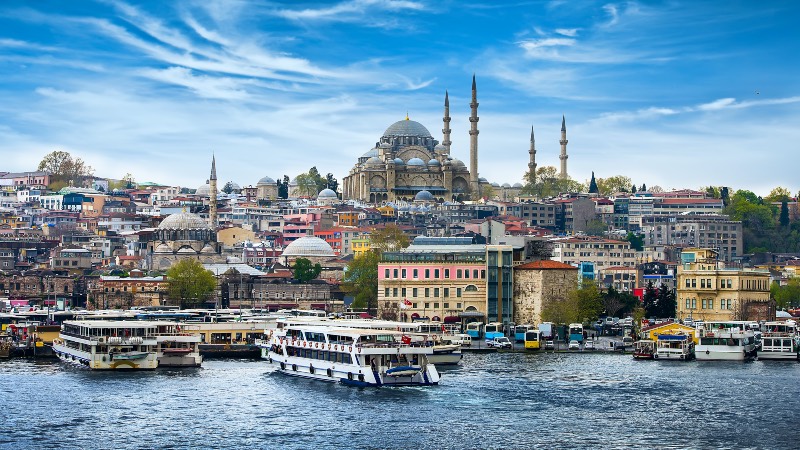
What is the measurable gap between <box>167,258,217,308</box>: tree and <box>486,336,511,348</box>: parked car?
87.1 feet

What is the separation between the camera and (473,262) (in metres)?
81.4

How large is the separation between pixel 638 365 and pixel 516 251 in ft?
70.2

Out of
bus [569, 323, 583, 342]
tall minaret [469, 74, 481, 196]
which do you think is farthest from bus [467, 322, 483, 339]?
tall minaret [469, 74, 481, 196]

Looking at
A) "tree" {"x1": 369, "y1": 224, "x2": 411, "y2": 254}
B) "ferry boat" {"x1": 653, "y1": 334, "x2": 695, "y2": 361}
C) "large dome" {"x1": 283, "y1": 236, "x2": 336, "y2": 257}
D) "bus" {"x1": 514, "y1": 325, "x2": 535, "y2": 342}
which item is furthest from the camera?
"large dome" {"x1": 283, "y1": 236, "x2": 336, "y2": 257}

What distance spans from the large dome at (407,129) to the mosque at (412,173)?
0.02 metres

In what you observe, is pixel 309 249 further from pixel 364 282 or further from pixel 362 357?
pixel 362 357

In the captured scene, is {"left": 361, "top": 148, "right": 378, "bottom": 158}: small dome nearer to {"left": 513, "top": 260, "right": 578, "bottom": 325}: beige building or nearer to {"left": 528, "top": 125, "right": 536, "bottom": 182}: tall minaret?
{"left": 528, "top": 125, "right": 536, "bottom": 182}: tall minaret

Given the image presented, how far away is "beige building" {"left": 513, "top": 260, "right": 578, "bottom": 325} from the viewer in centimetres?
8000

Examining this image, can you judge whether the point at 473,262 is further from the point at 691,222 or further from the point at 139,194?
the point at 139,194

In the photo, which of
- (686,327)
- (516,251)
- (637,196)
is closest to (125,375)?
(686,327)

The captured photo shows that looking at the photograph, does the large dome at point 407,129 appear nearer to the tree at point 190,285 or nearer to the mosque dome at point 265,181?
the mosque dome at point 265,181

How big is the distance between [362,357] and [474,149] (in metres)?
113

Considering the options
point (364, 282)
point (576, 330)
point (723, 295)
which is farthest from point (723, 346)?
point (364, 282)

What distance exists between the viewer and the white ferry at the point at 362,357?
5272 centimetres
